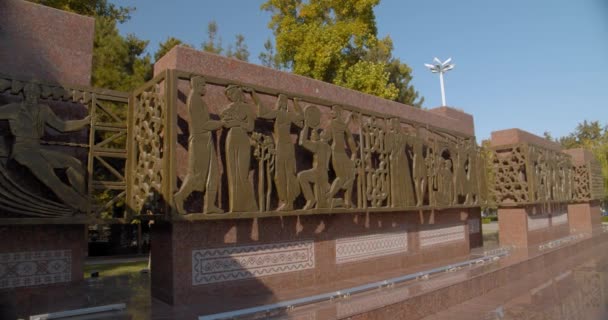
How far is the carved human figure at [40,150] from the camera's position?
5.04 meters

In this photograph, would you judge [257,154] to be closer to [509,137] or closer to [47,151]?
[47,151]

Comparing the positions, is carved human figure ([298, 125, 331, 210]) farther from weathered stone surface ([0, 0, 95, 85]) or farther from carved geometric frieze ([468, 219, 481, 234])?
carved geometric frieze ([468, 219, 481, 234])

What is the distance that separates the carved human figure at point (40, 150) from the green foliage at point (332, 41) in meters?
12.7

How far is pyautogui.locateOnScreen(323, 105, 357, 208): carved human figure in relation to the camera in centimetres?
698

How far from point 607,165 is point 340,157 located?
24312mm

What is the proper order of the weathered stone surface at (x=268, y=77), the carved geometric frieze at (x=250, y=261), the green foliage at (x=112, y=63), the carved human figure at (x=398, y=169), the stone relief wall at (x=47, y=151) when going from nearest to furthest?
the stone relief wall at (x=47, y=151) < the carved geometric frieze at (x=250, y=261) < the weathered stone surface at (x=268, y=77) < the carved human figure at (x=398, y=169) < the green foliage at (x=112, y=63)

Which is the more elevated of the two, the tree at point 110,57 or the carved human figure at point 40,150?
the tree at point 110,57

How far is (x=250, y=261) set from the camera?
19.3 feet

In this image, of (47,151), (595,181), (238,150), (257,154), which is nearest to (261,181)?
(257,154)

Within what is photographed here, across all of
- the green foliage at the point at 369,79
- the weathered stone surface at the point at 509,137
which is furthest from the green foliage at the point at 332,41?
the weathered stone surface at the point at 509,137

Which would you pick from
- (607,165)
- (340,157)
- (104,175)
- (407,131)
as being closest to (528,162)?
(407,131)

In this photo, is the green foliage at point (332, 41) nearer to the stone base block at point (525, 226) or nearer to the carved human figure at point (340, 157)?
the stone base block at point (525, 226)

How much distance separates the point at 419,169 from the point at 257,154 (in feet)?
13.5

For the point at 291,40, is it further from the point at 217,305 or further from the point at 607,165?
the point at 607,165
